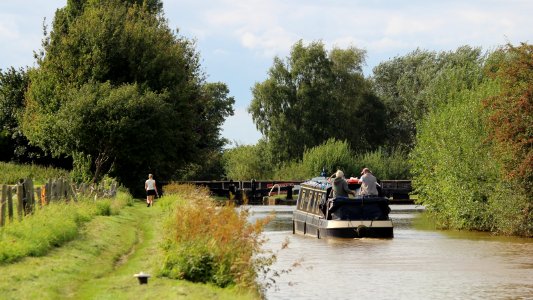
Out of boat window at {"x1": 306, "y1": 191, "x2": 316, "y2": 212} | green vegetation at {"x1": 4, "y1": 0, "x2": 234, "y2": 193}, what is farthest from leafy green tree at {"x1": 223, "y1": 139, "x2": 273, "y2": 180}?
boat window at {"x1": 306, "y1": 191, "x2": 316, "y2": 212}

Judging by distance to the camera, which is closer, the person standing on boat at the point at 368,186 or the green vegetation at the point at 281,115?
the person standing on boat at the point at 368,186

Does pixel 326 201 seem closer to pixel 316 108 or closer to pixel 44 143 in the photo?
pixel 44 143

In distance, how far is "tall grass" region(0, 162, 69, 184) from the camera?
48531 millimetres

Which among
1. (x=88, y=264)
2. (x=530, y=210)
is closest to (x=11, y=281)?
(x=88, y=264)

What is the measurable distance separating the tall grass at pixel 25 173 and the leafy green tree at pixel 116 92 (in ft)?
5.68

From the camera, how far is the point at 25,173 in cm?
5131

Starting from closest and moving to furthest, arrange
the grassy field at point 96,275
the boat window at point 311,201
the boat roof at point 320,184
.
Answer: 1. the grassy field at point 96,275
2. the boat roof at point 320,184
3. the boat window at point 311,201

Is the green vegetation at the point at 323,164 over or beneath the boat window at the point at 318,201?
over

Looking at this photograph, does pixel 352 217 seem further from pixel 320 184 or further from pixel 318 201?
pixel 320 184

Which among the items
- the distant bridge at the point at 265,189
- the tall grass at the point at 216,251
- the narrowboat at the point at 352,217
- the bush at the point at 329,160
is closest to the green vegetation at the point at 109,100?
the distant bridge at the point at 265,189

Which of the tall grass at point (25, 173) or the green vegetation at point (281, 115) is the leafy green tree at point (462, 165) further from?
the tall grass at point (25, 173)

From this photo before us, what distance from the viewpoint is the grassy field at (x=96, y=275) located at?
1619cm

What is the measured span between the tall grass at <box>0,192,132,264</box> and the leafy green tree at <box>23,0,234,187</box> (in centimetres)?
2463

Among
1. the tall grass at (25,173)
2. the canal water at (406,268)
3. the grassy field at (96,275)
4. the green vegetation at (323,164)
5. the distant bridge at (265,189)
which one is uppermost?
the green vegetation at (323,164)
